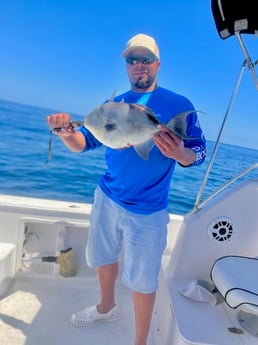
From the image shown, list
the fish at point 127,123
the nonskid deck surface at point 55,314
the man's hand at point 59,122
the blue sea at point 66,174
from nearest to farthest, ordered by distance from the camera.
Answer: the fish at point 127,123 < the man's hand at point 59,122 < the nonskid deck surface at point 55,314 < the blue sea at point 66,174

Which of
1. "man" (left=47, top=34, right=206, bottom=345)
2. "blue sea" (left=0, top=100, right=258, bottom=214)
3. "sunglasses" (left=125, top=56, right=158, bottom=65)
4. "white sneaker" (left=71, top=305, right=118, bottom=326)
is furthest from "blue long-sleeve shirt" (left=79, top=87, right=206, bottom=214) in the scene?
"blue sea" (left=0, top=100, right=258, bottom=214)

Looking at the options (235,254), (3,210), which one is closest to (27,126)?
(3,210)

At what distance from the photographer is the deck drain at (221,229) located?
1921 millimetres

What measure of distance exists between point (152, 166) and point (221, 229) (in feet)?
2.38

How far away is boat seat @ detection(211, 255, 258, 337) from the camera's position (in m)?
1.44

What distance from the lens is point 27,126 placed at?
11500 mm

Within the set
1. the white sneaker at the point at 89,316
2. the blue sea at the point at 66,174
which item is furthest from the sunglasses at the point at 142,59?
the blue sea at the point at 66,174

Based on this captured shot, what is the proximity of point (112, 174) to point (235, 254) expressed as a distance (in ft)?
3.02

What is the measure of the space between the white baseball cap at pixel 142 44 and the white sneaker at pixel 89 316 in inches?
54.7

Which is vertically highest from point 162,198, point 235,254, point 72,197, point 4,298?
point 162,198

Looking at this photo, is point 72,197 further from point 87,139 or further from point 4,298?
point 87,139

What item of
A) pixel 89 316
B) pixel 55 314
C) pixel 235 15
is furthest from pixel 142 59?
pixel 55 314

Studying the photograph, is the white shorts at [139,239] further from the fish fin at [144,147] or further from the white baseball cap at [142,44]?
the white baseball cap at [142,44]

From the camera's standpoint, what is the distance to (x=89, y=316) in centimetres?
188
